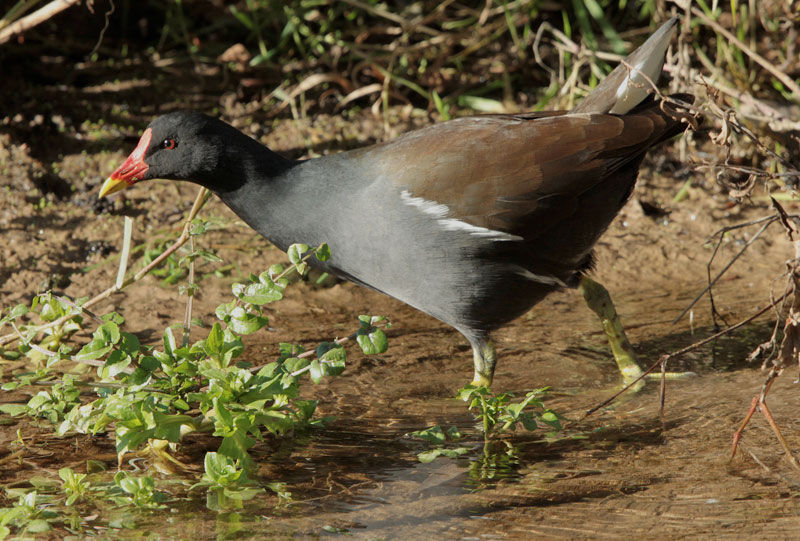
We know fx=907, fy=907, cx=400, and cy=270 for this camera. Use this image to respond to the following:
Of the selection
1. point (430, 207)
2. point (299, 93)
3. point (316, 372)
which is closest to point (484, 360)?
point (430, 207)

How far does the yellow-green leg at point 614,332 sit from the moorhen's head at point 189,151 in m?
1.46

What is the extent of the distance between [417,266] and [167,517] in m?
1.23

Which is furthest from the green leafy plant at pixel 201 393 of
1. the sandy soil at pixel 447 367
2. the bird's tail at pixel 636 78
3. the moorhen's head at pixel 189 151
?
the bird's tail at pixel 636 78

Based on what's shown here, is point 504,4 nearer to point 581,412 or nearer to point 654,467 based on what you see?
point 581,412

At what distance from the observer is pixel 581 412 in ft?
10.0

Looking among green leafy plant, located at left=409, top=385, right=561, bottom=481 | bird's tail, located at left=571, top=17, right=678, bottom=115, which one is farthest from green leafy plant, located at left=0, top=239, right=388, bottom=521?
bird's tail, located at left=571, top=17, right=678, bottom=115

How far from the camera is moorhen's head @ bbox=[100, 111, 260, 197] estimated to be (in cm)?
326

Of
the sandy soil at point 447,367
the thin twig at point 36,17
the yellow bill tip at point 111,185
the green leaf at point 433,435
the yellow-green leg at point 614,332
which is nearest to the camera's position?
the sandy soil at point 447,367

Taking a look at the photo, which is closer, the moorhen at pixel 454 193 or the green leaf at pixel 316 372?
the green leaf at pixel 316 372

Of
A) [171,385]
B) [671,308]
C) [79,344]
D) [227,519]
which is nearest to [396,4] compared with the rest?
[671,308]

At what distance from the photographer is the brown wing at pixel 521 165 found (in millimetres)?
3088

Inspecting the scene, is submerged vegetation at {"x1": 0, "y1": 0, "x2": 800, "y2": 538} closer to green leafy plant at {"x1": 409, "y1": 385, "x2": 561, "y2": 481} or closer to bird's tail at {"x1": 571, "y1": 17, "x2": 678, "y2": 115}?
green leafy plant at {"x1": 409, "y1": 385, "x2": 561, "y2": 481}

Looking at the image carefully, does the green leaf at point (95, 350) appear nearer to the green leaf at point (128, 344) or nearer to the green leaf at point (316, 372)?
the green leaf at point (128, 344)

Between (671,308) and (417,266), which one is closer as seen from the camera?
(417,266)
